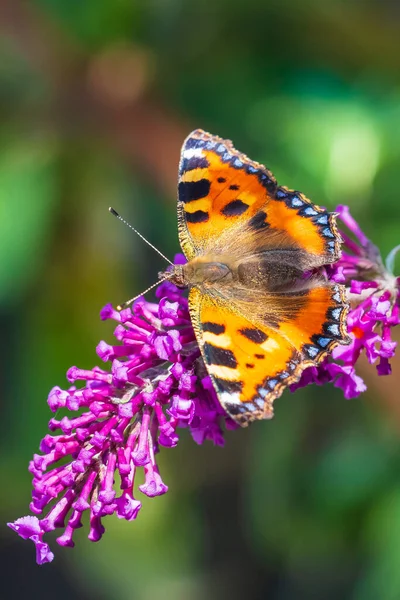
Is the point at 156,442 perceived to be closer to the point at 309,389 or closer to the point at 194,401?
the point at 194,401

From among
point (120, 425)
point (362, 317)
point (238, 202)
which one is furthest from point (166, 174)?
point (120, 425)

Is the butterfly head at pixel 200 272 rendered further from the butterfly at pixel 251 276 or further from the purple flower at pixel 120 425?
the purple flower at pixel 120 425

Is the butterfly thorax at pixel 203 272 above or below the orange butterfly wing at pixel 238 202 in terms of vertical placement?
below

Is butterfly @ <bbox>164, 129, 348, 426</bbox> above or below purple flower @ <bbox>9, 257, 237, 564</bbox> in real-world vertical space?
above

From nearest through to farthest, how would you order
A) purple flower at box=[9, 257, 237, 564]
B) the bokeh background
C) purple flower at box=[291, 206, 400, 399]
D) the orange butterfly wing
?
purple flower at box=[9, 257, 237, 564] → purple flower at box=[291, 206, 400, 399] → the orange butterfly wing → the bokeh background

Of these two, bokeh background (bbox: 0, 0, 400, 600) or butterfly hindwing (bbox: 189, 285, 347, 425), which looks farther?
bokeh background (bbox: 0, 0, 400, 600)

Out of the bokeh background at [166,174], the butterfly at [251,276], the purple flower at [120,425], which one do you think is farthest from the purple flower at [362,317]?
the bokeh background at [166,174]

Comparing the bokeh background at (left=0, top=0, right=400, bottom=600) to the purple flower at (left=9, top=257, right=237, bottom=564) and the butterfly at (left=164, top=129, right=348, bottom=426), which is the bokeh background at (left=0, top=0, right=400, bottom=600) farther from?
the purple flower at (left=9, top=257, right=237, bottom=564)

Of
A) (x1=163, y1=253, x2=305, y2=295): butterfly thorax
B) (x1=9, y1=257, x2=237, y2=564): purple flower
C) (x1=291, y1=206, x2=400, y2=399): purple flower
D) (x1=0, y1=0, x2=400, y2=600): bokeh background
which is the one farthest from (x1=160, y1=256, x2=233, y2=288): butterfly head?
(x1=0, y1=0, x2=400, y2=600): bokeh background

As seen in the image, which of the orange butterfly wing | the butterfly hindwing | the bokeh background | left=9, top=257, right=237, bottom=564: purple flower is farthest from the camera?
the bokeh background
